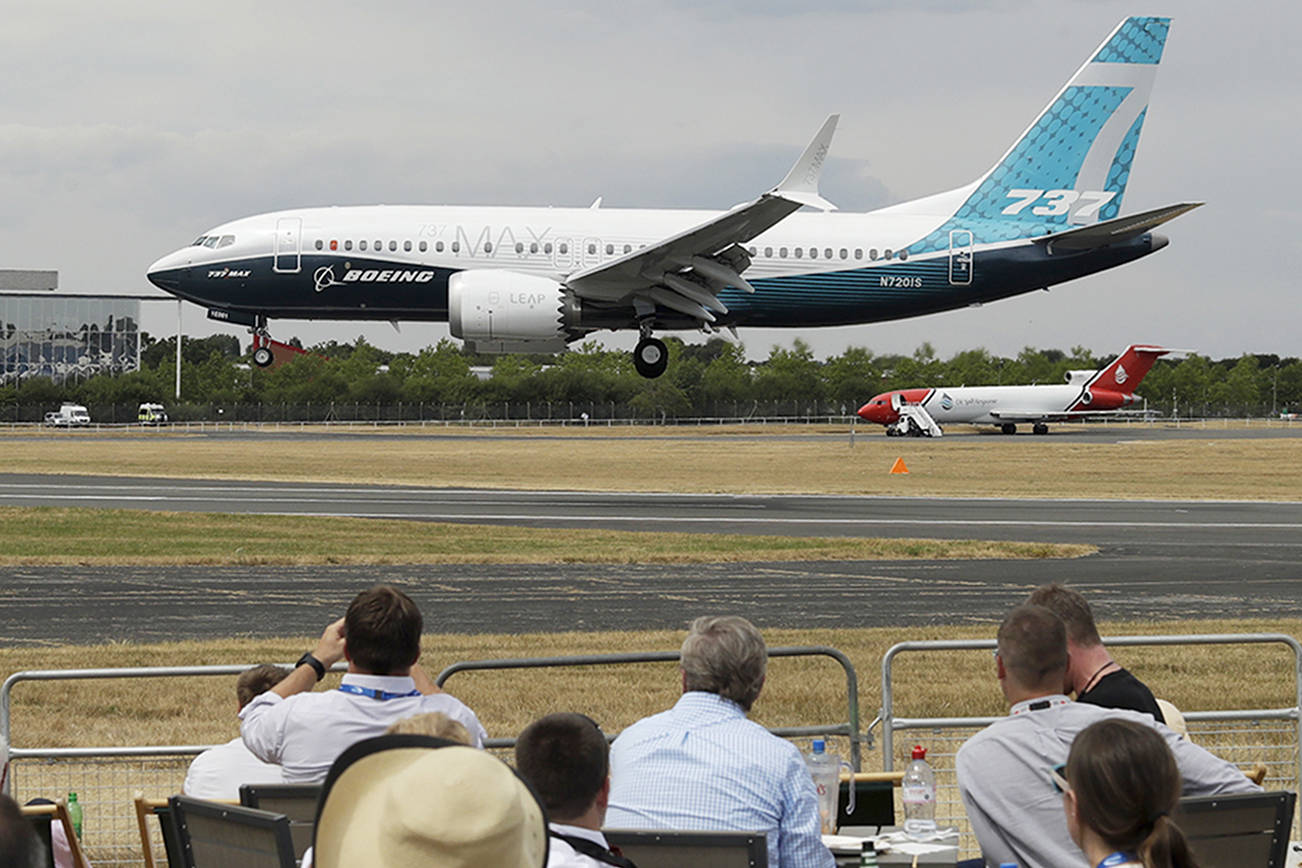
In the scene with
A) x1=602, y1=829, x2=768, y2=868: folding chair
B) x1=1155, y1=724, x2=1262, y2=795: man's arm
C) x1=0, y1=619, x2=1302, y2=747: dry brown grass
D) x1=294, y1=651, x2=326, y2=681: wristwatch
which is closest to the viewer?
x1=602, y1=829, x2=768, y2=868: folding chair

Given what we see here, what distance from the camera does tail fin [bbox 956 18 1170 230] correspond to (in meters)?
42.2

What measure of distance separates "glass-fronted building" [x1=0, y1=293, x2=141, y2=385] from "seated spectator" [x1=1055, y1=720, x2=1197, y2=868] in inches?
5218

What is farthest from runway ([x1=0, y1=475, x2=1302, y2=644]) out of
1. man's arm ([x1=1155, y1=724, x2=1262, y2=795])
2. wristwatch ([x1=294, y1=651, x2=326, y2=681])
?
man's arm ([x1=1155, y1=724, x2=1262, y2=795])

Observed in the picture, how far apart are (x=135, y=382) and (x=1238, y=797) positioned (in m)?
118

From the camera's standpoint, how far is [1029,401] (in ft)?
312

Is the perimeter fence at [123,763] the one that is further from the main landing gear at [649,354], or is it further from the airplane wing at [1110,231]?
the airplane wing at [1110,231]

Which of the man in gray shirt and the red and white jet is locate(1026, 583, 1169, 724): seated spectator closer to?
the man in gray shirt

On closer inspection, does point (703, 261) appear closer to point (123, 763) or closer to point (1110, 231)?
point (1110, 231)

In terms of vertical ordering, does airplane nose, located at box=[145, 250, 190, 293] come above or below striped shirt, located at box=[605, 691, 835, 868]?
above

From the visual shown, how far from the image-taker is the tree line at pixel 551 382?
109375mm

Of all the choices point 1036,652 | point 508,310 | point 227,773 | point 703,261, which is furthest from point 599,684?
point 703,261

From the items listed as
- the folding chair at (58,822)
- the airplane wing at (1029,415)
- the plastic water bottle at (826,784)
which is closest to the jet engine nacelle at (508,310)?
the plastic water bottle at (826,784)

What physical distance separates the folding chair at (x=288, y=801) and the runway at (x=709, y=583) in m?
12.1

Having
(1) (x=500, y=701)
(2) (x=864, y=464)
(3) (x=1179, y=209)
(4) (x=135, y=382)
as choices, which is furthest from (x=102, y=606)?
(4) (x=135, y=382)
